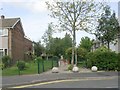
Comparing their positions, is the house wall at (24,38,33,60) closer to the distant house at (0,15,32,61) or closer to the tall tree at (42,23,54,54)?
the distant house at (0,15,32,61)

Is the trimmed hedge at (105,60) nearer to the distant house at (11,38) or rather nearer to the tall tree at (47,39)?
the distant house at (11,38)

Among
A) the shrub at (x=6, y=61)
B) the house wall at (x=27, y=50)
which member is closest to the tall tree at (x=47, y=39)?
the house wall at (x=27, y=50)

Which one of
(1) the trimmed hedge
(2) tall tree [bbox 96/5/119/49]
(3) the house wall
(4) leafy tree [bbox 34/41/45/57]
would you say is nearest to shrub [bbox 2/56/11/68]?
(1) the trimmed hedge

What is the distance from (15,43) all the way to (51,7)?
1679 cm

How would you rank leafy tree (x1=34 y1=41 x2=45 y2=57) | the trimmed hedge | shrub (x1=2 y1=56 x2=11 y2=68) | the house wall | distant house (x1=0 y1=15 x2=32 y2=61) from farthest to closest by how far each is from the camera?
leafy tree (x1=34 y1=41 x2=45 y2=57) < the house wall < distant house (x1=0 y1=15 x2=32 y2=61) < shrub (x1=2 y1=56 x2=11 y2=68) < the trimmed hedge

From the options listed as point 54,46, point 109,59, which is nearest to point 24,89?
point 109,59

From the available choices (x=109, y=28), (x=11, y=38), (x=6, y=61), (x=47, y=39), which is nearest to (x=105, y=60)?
(x=6, y=61)

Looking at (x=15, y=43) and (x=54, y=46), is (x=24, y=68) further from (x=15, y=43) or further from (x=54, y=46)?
(x=54, y=46)

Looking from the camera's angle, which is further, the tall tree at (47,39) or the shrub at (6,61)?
the tall tree at (47,39)

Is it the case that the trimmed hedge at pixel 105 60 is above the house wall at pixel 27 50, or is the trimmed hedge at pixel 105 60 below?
below

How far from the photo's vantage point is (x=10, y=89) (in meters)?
17.3

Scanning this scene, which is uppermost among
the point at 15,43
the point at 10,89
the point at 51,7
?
the point at 51,7

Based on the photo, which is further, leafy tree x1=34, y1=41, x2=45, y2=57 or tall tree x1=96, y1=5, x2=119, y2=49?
leafy tree x1=34, y1=41, x2=45, y2=57

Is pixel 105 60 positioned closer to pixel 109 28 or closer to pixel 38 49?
pixel 109 28
